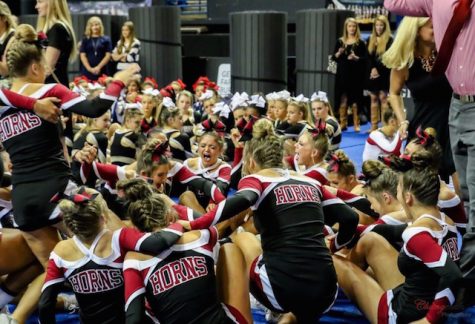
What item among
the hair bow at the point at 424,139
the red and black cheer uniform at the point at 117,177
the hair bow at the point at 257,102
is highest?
the hair bow at the point at 424,139

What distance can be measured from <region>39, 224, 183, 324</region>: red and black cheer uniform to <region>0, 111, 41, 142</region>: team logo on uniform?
1.94 ft

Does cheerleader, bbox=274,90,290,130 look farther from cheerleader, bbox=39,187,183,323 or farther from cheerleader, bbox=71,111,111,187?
cheerleader, bbox=39,187,183,323

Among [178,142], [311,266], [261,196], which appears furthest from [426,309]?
[178,142]

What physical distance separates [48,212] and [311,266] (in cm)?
119

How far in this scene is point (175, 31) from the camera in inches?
443

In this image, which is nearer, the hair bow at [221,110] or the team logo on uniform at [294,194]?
the team logo on uniform at [294,194]

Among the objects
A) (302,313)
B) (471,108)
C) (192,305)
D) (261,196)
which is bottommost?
(302,313)

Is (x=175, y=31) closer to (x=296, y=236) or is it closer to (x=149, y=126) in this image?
(x=149, y=126)

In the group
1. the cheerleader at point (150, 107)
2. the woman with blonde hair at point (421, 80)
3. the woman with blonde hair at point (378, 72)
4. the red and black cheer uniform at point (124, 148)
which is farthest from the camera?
the woman with blonde hair at point (378, 72)

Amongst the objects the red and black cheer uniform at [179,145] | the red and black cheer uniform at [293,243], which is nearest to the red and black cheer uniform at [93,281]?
the red and black cheer uniform at [293,243]

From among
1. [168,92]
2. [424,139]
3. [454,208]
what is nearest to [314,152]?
[424,139]

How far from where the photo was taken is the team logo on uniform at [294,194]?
3.09 meters

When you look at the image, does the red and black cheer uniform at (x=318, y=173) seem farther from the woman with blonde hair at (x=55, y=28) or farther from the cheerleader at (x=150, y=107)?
the cheerleader at (x=150, y=107)

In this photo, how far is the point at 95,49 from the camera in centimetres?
1068
